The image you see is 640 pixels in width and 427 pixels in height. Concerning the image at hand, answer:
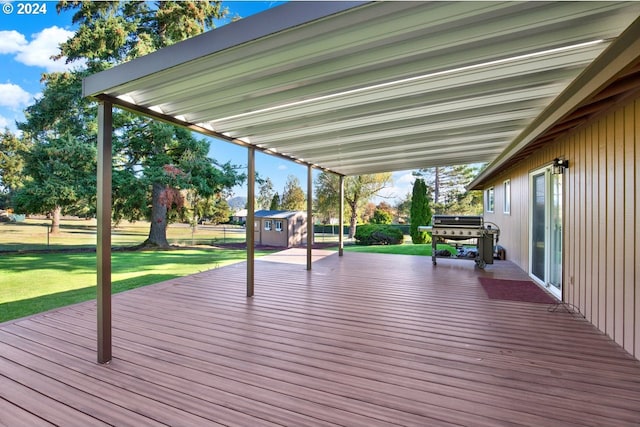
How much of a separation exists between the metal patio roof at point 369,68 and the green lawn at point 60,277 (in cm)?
398

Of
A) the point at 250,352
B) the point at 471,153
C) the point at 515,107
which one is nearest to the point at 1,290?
the point at 250,352

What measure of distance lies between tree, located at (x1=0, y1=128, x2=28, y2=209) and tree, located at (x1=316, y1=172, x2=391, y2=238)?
570 inches

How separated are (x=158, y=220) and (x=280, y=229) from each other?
623 cm

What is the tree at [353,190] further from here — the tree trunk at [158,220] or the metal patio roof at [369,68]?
the metal patio roof at [369,68]

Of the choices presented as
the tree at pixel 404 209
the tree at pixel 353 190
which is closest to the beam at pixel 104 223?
the tree at pixel 353 190

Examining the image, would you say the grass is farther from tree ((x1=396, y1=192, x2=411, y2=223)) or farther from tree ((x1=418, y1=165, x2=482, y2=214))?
tree ((x1=418, y1=165, x2=482, y2=214))

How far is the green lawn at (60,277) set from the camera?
15.8 ft

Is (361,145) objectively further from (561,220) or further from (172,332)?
(172,332)

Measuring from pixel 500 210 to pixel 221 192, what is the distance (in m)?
11.5

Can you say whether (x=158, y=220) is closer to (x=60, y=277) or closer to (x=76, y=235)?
(x=76, y=235)

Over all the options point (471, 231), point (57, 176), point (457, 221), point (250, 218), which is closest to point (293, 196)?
point (57, 176)

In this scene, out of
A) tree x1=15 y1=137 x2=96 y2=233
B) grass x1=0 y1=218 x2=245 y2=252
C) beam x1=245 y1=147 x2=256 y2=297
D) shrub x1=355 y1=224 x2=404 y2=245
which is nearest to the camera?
beam x1=245 y1=147 x2=256 y2=297

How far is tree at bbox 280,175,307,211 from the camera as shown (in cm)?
2756

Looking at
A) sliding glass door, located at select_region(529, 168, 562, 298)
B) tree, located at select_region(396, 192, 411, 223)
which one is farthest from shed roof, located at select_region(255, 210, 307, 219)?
sliding glass door, located at select_region(529, 168, 562, 298)
